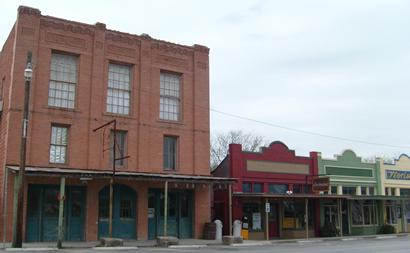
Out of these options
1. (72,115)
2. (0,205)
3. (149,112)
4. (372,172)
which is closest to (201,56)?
(149,112)

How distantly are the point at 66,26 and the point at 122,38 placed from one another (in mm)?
3334

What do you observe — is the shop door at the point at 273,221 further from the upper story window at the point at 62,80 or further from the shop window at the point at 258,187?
the upper story window at the point at 62,80

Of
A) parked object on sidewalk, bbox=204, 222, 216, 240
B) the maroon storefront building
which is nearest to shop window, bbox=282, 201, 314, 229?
the maroon storefront building

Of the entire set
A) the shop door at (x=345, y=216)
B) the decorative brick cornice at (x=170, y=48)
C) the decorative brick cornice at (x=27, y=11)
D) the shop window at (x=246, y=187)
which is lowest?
the shop door at (x=345, y=216)

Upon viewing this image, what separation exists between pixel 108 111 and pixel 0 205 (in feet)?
25.0

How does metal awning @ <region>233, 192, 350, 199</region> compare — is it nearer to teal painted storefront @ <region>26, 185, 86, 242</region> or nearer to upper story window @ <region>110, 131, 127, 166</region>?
upper story window @ <region>110, 131, 127, 166</region>

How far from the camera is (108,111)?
98.5 feet

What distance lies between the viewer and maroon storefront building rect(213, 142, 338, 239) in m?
35.2

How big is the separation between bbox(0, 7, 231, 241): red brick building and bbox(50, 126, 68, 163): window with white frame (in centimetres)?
5

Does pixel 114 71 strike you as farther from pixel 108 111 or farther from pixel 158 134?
pixel 158 134

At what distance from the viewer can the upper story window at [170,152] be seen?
1248 inches

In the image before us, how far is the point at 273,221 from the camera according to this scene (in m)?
37.3

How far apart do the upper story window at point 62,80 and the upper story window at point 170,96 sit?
17.9 ft

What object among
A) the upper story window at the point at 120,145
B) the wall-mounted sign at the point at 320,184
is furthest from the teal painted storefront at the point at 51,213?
the wall-mounted sign at the point at 320,184
